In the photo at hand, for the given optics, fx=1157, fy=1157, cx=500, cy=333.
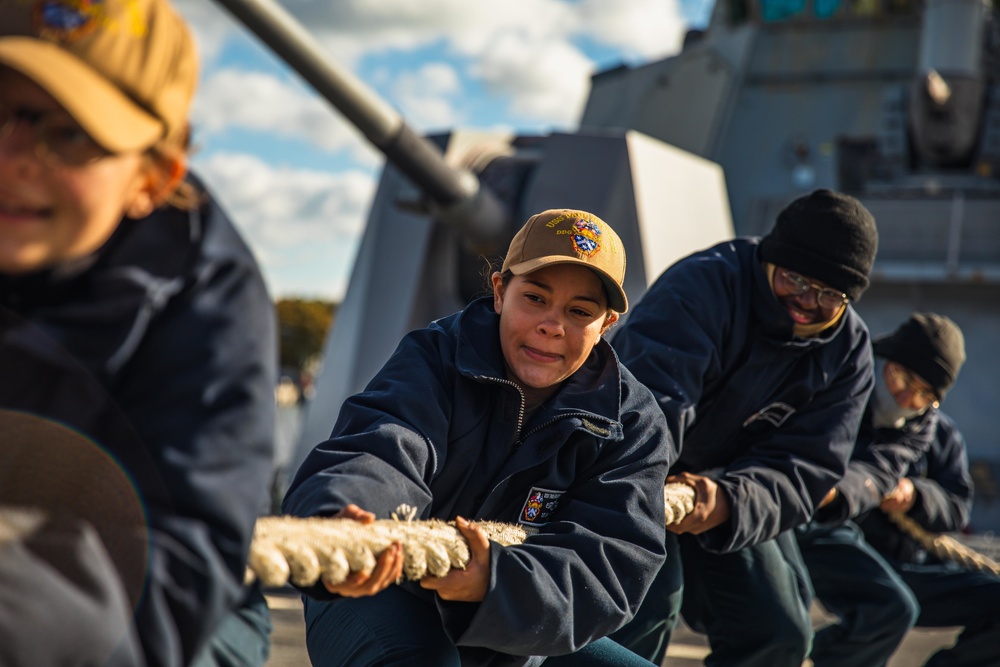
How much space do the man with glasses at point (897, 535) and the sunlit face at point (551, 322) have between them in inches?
56.2

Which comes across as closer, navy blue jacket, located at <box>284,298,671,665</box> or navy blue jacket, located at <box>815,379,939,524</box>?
navy blue jacket, located at <box>284,298,671,665</box>

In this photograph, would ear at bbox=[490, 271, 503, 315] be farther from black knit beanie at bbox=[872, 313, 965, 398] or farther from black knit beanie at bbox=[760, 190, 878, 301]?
black knit beanie at bbox=[872, 313, 965, 398]

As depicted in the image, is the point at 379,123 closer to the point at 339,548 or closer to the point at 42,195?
the point at 339,548

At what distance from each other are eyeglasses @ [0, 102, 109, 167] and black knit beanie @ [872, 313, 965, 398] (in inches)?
121

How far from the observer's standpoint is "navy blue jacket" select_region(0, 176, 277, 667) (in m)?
1.14

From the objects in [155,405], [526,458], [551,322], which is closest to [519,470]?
[526,458]

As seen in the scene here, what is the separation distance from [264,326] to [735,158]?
33.1 feet

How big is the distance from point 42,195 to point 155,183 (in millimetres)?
124

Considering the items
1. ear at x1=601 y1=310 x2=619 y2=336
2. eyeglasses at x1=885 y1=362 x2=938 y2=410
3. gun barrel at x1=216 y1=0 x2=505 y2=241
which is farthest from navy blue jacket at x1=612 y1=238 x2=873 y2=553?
gun barrel at x1=216 y1=0 x2=505 y2=241

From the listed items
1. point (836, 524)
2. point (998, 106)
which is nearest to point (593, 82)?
point (998, 106)

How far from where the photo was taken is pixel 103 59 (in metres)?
1.10

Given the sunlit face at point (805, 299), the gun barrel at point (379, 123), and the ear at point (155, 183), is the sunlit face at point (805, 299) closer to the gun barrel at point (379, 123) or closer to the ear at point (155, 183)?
the ear at point (155, 183)

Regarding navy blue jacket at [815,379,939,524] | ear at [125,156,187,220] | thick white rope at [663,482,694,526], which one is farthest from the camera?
navy blue jacket at [815,379,939,524]

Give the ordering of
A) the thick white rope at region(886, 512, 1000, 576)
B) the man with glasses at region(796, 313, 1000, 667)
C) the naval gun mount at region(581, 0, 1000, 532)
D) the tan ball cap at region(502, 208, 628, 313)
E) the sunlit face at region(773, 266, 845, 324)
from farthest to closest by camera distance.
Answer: the naval gun mount at region(581, 0, 1000, 532), the thick white rope at region(886, 512, 1000, 576), the man with glasses at region(796, 313, 1000, 667), the sunlit face at region(773, 266, 845, 324), the tan ball cap at region(502, 208, 628, 313)
